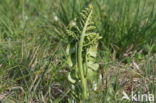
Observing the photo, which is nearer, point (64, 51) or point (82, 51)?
point (82, 51)

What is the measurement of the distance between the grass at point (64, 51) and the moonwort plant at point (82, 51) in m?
0.06

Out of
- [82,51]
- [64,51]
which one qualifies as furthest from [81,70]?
[64,51]

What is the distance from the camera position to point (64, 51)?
2438mm

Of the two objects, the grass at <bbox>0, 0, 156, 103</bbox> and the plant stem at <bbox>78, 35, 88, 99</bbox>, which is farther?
the grass at <bbox>0, 0, 156, 103</bbox>

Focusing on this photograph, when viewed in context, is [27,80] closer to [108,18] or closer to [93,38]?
[93,38]

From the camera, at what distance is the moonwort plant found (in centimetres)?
190

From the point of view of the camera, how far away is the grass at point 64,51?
2.14 m

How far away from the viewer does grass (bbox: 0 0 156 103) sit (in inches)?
84.4

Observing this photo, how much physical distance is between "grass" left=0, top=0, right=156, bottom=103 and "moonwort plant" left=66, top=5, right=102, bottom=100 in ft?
0.20

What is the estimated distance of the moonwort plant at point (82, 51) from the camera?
1.90 meters

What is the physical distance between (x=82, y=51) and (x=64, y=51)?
0.48 m

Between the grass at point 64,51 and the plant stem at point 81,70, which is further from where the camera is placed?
the grass at point 64,51

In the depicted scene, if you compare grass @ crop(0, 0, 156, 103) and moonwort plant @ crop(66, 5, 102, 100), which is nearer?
moonwort plant @ crop(66, 5, 102, 100)

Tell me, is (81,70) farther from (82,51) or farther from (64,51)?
(64,51)
